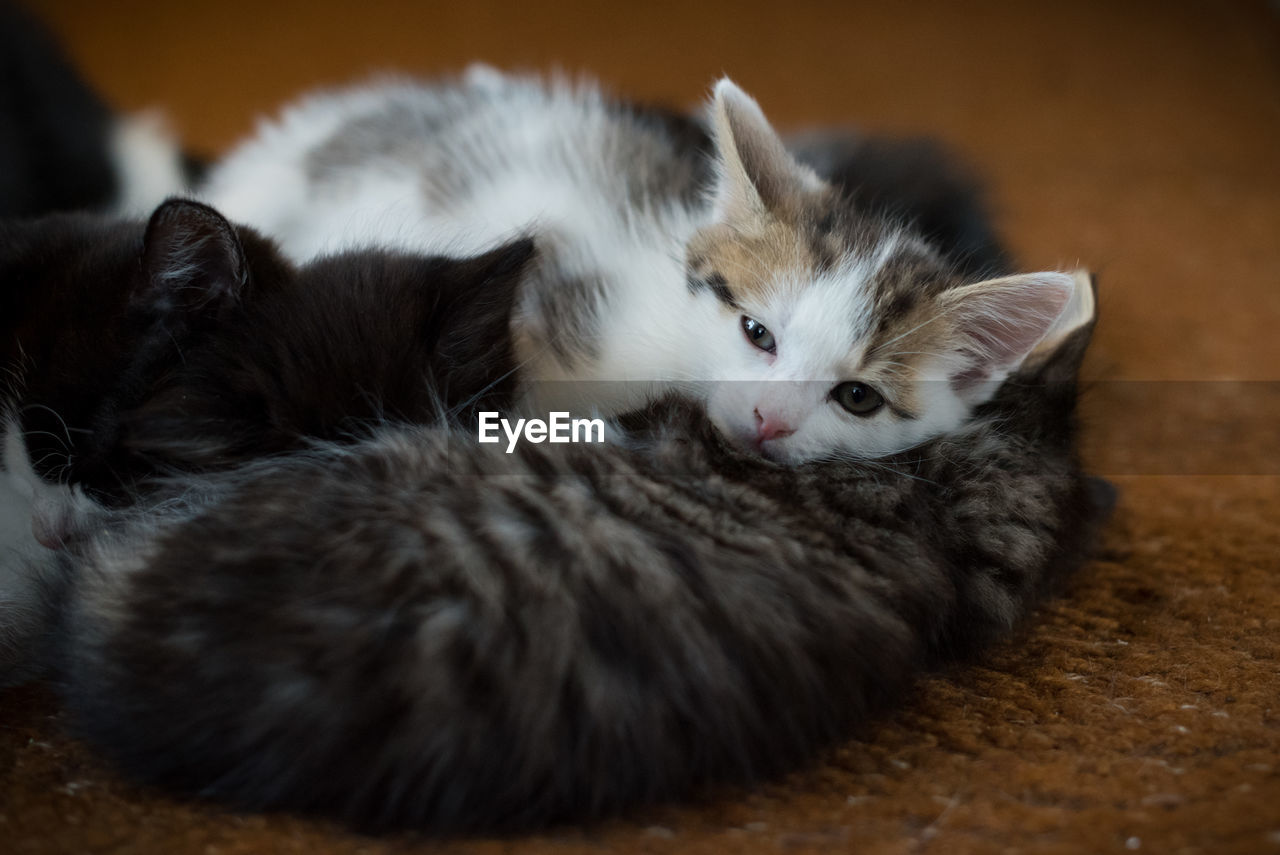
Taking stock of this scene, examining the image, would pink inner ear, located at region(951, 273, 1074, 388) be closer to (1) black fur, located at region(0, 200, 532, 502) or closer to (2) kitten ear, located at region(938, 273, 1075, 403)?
(2) kitten ear, located at region(938, 273, 1075, 403)

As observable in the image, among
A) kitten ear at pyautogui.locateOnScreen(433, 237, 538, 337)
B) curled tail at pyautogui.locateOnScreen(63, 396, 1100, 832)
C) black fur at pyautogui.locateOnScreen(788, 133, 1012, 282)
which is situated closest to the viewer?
curled tail at pyautogui.locateOnScreen(63, 396, 1100, 832)

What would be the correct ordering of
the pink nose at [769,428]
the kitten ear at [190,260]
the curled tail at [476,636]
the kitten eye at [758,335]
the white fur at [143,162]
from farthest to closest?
1. the white fur at [143,162]
2. the kitten eye at [758,335]
3. the pink nose at [769,428]
4. the kitten ear at [190,260]
5. the curled tail at [476,636]

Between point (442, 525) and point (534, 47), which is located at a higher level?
point (534, 47)

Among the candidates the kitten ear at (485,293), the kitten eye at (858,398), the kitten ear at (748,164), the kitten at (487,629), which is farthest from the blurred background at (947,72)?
the kitten at (487,629)

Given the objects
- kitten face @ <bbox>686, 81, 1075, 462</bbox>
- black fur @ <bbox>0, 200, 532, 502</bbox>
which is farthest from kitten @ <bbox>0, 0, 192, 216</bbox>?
kitten face @ <bbox>686, 81, 1075, 462</bbox>

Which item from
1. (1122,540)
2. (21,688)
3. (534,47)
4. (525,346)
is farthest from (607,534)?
(534,47)

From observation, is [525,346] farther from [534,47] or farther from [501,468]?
[534,47]

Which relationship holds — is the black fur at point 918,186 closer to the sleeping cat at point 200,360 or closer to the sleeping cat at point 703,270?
the sleeping cat at point 703,270
